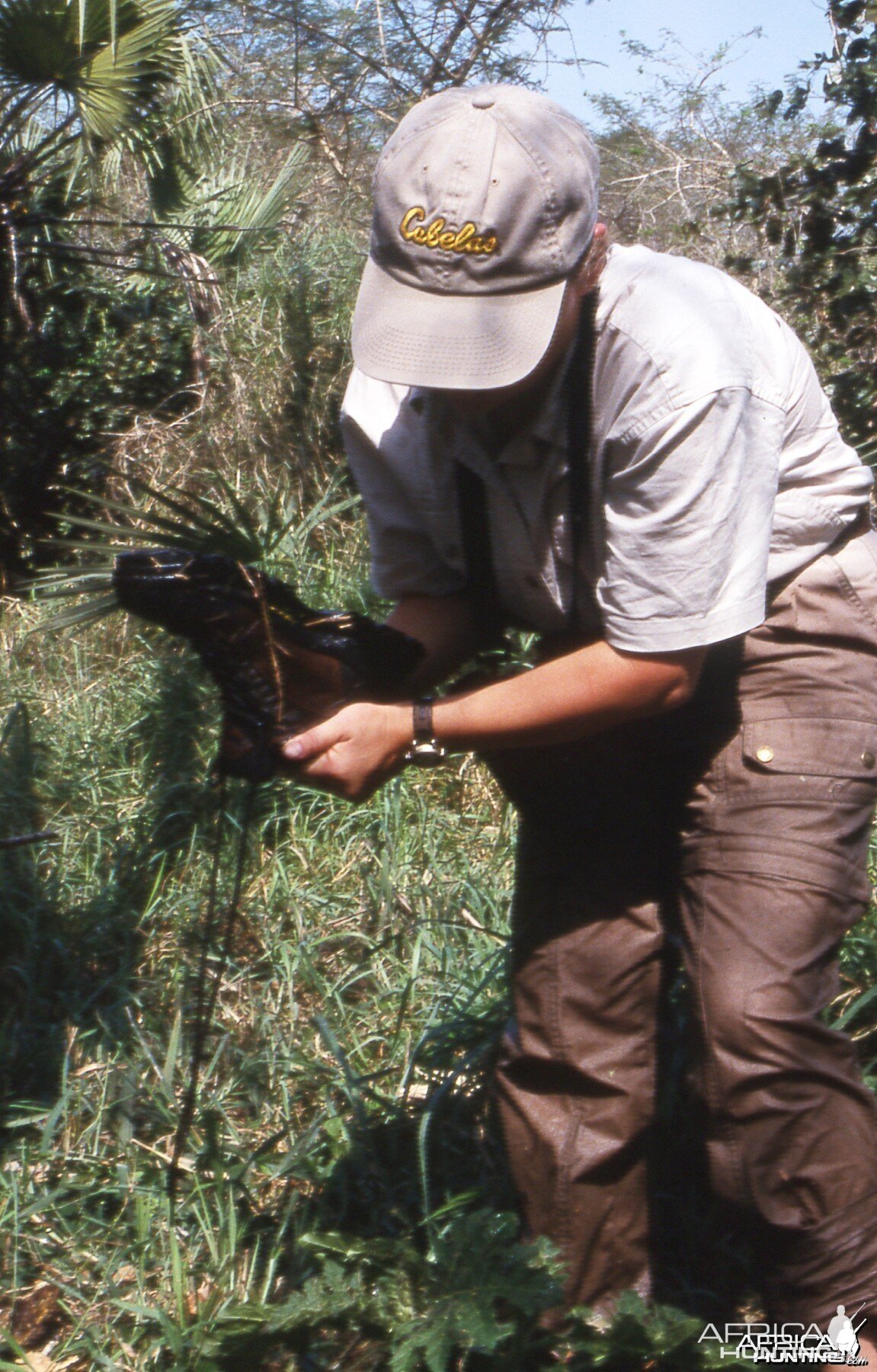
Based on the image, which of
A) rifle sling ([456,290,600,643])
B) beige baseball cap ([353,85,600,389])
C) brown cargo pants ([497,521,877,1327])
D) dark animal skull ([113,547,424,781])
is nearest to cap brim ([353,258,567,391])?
beige baseball cap ([353,85,600,389])

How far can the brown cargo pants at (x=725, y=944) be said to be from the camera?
6.81ft

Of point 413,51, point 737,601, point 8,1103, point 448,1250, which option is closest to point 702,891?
point 737,601

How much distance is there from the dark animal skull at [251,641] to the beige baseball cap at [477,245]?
1.35 feet

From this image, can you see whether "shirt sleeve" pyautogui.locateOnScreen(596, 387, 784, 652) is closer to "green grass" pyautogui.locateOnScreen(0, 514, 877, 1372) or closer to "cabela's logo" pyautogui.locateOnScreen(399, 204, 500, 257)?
"cabela's logo" pyautogui.locateOnScreen(399, 204, 500, 257)

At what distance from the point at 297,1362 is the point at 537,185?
2.04 meters

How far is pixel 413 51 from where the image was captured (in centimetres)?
849

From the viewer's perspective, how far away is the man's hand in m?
2.14

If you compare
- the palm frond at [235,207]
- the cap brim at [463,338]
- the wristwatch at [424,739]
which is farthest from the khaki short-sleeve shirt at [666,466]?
the palm frond at [235,207]

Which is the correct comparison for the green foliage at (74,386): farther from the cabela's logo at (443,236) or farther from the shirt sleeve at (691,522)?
the shirt sleeve at (691,522)

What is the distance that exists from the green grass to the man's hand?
0.80 meters

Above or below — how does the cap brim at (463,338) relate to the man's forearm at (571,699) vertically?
above

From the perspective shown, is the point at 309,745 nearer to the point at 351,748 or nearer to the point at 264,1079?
the point at 351,748

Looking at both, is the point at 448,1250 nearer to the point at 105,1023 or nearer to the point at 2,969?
the point at 105,1023

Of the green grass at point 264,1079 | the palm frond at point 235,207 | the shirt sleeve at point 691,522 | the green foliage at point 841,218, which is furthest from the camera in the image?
the palm frond at point 235,207
